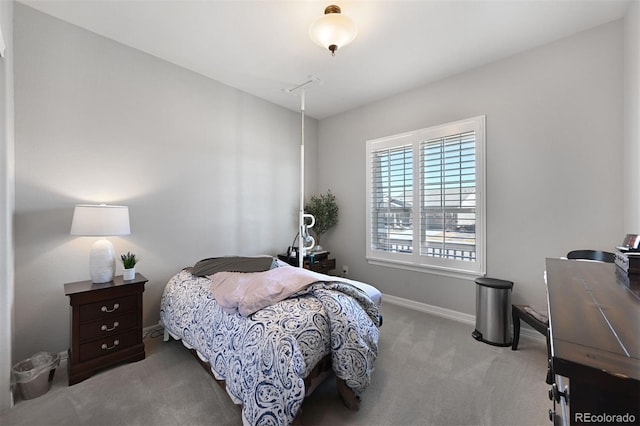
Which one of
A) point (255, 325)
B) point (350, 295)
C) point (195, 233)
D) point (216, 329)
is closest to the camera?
point (255, 325)

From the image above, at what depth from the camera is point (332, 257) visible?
4457 millimetres

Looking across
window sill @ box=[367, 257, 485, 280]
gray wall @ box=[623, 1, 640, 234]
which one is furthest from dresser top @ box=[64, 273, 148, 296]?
gray wall @ box=[623, 1, 640, 234]

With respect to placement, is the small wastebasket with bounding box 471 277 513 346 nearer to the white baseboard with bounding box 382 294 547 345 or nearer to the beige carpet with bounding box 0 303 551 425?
the beige carpet with bounding box 0 303 551 425

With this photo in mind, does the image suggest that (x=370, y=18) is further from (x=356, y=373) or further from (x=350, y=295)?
(x=356, y=373)

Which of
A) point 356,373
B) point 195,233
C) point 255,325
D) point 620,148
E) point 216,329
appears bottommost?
point 356,373

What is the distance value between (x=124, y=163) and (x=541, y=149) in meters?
4.18

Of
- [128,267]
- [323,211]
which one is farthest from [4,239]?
[323,211]

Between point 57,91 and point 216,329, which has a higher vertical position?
point 57,91

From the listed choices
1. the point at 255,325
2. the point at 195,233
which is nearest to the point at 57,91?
the point at 195,233

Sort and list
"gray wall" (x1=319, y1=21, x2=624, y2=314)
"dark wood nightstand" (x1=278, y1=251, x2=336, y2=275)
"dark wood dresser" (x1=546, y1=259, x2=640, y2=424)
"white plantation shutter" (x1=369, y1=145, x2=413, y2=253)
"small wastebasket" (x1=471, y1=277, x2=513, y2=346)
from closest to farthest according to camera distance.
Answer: "dark wood dresser" (x1=546, y1=259, x2=640, y2=424) < "gray wall" (x1=319, y1=21, x2=624, y2=314) < "small wastebasket" (x1=471, y1=277, x2=513, y2=346) < "white plantation shutter" (x1=369, y1=145, x2=413, y2=253) < "dark wood nightstand" (x1=278, y1=251, x2=336, y2=275)

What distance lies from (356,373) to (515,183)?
2533 millimetres

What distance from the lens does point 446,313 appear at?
3.19 meters

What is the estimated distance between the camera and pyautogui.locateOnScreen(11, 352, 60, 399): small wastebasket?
5.81 ft

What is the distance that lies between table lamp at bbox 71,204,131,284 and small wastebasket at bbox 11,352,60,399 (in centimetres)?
63
